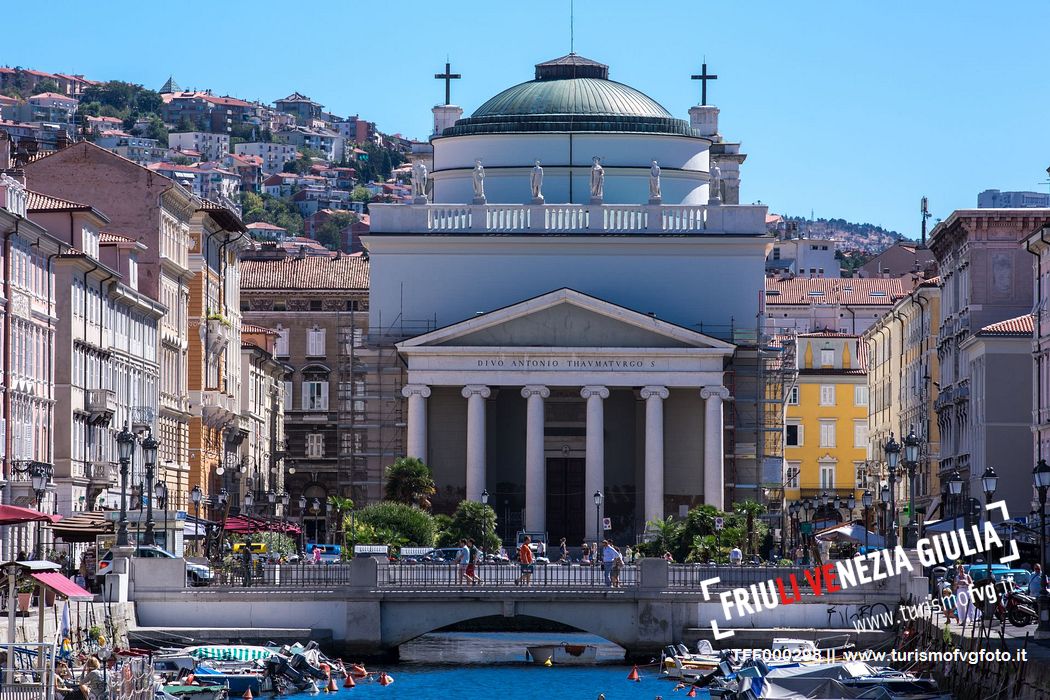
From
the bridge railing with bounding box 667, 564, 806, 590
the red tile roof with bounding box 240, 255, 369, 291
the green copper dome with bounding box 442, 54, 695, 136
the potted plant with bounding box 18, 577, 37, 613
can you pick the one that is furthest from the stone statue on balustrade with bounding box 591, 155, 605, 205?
the potted plant with bounding box 18, 577, 37, 613

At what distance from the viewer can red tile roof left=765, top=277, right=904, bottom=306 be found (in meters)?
177

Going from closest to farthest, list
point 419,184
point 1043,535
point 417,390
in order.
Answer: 1. point 1043,535
2. point 417,390
3. point 419,184

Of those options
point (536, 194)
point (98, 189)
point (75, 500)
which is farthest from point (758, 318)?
point (75, 500)

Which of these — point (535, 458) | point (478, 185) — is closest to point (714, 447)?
point (535, 458)

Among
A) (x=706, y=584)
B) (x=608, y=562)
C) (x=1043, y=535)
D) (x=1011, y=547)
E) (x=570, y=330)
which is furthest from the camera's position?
(x=570, y=330)

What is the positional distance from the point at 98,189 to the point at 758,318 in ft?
87.7

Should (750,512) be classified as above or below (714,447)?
below

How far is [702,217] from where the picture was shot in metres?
108

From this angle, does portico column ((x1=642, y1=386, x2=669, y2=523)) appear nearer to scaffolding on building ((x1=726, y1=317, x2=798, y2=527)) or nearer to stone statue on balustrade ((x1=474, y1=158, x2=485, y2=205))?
scaffolding on building ((x1=726, y1=317, x2=798, y2=527))

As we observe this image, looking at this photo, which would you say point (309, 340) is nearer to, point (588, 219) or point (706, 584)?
point (588, 219)

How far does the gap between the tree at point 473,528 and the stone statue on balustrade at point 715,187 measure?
71.1ft

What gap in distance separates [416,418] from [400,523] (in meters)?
15.3

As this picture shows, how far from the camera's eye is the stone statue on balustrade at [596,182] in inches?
4205

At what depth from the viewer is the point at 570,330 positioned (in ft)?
333
